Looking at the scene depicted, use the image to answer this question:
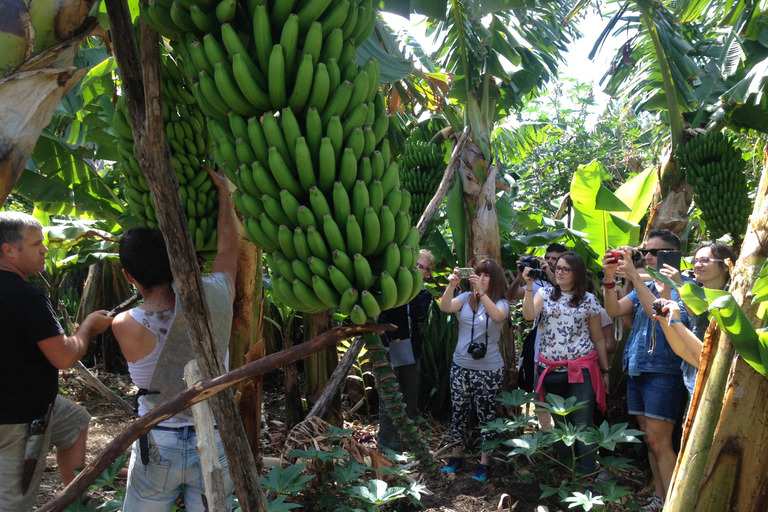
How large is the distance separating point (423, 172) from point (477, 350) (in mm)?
1936

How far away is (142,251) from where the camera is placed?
1.68 metres

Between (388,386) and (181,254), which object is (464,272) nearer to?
(388,386)

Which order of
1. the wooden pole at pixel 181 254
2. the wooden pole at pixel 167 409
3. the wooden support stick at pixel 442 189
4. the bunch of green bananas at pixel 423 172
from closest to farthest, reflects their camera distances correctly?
1. the wooden pole at pixel 167 409
2. the wooden pole at pixel 181 254
3. the wooden support stick at pixel 442 189
4. the bunch of green bananas at pixel 423 172

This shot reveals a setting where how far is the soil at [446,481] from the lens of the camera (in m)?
2.88

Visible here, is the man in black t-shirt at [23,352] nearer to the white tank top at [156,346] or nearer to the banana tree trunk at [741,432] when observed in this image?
the white tank top at [156,346]

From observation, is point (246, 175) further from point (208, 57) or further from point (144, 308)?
point (144, 308)

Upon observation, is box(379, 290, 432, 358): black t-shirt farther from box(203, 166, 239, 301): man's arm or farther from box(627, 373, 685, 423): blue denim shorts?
box(203, 166, 239, 301): man's arm

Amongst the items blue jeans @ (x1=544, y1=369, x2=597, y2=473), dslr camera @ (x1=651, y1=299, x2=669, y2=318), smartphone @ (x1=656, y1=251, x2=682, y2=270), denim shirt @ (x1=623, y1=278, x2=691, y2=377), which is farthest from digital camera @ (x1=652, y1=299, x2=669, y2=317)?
blue jeans @ (x1=544, y1=369, x2=597, y2=473)

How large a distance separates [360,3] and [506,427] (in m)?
2.23

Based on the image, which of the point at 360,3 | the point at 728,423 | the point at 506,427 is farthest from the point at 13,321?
the point at 728,423

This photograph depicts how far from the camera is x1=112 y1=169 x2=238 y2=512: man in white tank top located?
1.69m

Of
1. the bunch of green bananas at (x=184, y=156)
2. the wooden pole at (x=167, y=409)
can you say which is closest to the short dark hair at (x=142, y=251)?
the bunch of green bananas at (x=184, y=156)

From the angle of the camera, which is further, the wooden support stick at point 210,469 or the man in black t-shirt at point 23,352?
the man in black t-shirt at point 23,352

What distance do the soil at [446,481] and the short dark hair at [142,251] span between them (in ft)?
3.36
